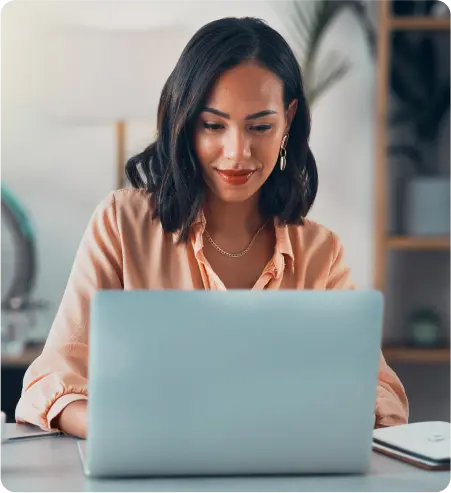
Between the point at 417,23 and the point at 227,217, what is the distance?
5.25 feet

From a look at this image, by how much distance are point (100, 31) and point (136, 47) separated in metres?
0.14

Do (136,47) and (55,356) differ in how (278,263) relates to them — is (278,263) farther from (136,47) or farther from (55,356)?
(136,47)

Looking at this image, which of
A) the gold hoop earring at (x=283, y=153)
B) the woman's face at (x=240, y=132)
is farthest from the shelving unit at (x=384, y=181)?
the woman's face at (x=240, y=132)

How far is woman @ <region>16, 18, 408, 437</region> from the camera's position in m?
1.79

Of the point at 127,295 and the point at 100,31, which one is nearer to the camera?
the point at 127,295

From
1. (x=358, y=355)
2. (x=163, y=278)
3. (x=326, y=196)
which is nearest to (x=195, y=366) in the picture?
(x=358, y=355)

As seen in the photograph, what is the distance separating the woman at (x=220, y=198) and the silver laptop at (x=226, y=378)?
0.53 metres

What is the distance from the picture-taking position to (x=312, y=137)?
3.47m

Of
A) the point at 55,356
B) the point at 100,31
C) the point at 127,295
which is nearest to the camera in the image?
the point at 127,295

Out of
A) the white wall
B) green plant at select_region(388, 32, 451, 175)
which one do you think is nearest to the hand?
the white wall

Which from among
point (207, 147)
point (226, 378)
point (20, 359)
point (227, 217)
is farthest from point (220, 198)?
point (20, 359)

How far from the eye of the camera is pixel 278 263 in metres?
1.91

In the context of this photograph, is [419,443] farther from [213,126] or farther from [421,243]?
[421,243]

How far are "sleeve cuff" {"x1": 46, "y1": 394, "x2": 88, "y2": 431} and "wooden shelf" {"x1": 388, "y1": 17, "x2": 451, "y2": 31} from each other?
7.05 ft
